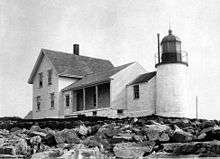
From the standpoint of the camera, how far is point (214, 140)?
52.9 feet

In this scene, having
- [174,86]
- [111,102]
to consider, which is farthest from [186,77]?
[111,102]

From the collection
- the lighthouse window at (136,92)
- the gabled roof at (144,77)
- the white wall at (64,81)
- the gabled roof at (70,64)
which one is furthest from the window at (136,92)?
the white wall at (64,81)

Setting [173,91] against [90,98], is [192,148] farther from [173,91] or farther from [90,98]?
[90,98]

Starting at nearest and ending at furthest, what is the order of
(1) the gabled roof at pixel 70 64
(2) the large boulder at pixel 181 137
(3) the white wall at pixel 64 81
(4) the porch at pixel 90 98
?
1. (2) the large boulder at pixel 181 137
2. (4) the porch at pixel 90 98
3. (3) the white wall at pixel 64 81
4. (1) the gabled roof at pixel 70 64

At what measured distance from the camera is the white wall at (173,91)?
3028 centimetres

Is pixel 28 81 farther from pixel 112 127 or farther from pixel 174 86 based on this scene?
pixel 112 127

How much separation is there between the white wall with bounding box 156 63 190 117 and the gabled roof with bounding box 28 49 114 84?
33.4 feet

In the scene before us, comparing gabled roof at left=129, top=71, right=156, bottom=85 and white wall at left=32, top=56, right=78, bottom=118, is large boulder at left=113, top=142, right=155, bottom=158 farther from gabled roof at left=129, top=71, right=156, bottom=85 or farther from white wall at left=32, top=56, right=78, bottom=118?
white wall at left=32, top=56, right=78, bottom=118

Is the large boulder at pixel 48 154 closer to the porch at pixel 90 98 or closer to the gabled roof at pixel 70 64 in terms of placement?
the porch at pixel 90 98

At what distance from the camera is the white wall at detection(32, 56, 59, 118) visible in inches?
1502

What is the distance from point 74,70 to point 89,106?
434cm

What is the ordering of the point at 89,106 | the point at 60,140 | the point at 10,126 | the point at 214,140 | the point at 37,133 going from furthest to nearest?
the point at 89,106, the point at 10,126, the point at 37,133, the point at 60,140, the point at 214,140

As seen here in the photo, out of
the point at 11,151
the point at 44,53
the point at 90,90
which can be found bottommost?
the point at 11,151

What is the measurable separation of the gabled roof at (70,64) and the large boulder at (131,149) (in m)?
21.3
